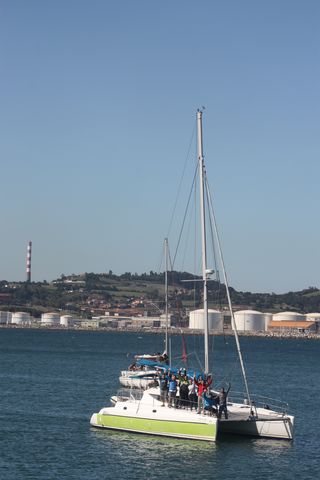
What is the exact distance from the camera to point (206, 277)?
41.7 meters

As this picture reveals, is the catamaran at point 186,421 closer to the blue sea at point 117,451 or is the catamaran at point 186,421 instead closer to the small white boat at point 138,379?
the blue sea at point 117,451

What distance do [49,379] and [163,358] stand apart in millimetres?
9283

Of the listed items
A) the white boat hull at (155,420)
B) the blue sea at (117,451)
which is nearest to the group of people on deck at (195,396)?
the white boat hull at (155,420)

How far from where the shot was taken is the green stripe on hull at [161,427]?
3709 centimetres

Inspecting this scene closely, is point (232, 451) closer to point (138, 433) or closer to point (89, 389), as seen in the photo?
point (138, 433)

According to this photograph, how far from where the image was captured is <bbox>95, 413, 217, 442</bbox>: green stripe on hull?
Result: 1460 inches

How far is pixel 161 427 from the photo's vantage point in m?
38.3

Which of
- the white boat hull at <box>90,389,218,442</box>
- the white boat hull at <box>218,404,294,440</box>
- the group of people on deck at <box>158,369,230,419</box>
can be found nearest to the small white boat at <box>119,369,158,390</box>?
the white boat hull at <box>90,389,218,442</box>

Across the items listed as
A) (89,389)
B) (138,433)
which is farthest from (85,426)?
(89,389)

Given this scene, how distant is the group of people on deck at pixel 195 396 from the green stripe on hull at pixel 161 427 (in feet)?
2.89

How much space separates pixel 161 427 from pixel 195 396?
200 centimetres

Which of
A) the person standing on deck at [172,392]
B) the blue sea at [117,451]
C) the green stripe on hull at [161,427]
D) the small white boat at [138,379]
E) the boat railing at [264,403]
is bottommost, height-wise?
the blue sea at [117,451]

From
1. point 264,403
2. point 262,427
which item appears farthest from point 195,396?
point 264,403

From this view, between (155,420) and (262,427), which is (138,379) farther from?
(262,427)
